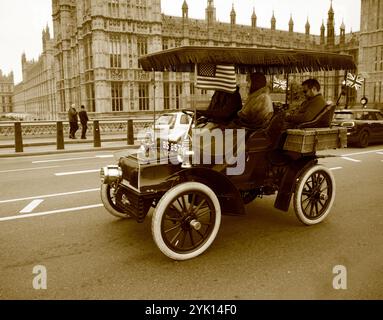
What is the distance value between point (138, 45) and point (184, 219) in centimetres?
3092

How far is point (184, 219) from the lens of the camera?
420 centimetres

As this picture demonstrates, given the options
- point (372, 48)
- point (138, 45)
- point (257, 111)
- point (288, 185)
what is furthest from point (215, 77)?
point (372, 48)

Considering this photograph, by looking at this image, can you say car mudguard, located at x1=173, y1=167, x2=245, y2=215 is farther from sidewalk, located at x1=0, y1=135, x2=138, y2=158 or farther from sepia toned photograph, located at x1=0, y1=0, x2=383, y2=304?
sidewalk, located at x1=0, y1=135, x2=138, y2=158

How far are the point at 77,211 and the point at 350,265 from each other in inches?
165

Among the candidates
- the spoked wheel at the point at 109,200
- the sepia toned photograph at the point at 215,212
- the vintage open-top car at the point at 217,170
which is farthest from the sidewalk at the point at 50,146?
the vintage open-top car at the point at 217,170

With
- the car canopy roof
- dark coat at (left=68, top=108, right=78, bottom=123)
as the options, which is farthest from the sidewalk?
the car canopy roof

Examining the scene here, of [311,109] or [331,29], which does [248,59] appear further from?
[331,29]

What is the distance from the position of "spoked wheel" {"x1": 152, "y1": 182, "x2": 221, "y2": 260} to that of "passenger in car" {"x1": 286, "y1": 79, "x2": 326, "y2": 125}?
2.20m

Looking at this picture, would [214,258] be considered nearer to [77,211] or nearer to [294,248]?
[294,248]

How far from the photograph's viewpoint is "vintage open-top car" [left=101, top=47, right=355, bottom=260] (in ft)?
13.6

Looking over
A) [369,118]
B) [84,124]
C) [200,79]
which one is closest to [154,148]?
[200,79]

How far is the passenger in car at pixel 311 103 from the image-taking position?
547cm

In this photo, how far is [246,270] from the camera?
3.85 meters

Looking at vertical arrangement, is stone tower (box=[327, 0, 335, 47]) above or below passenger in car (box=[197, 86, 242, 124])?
above
